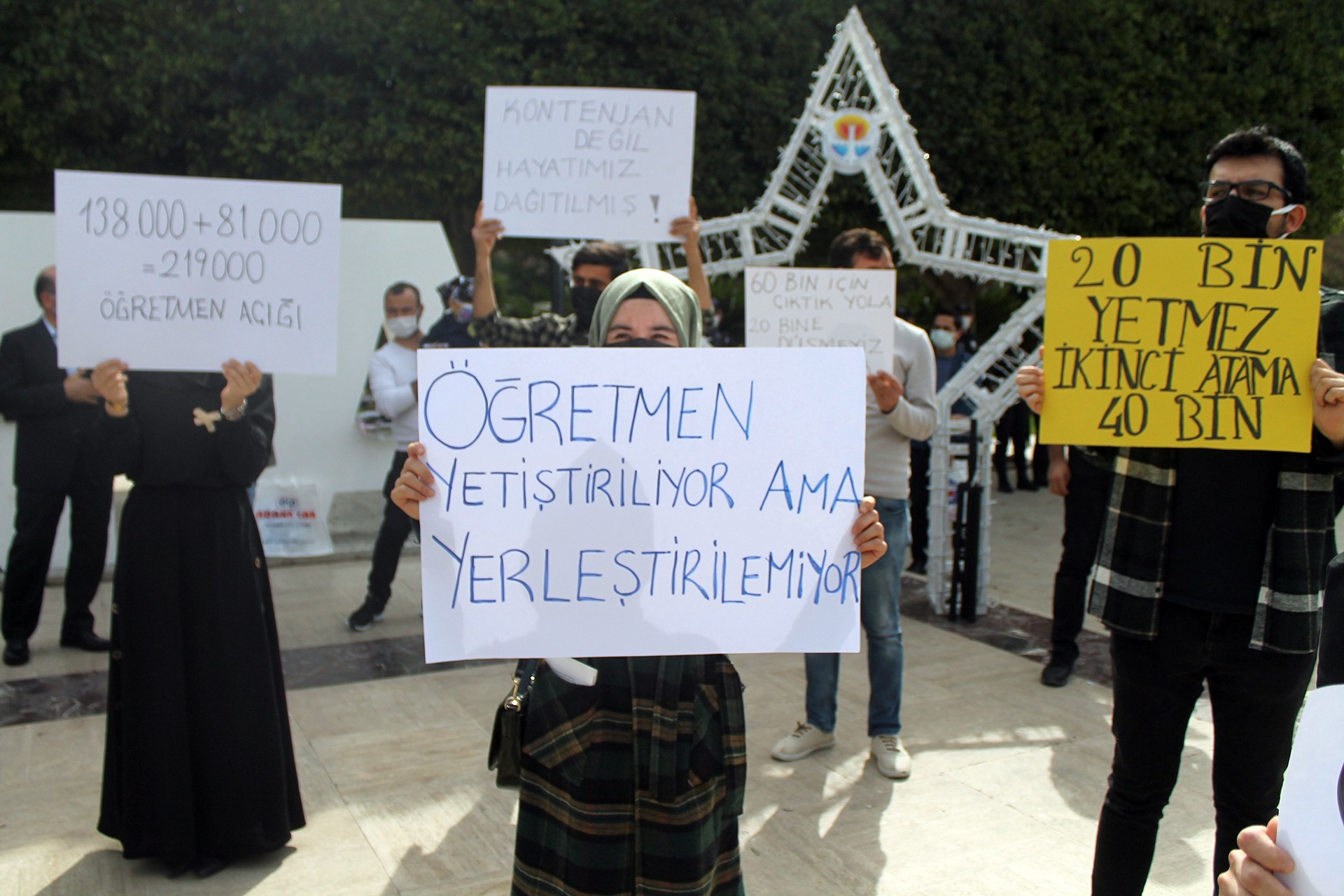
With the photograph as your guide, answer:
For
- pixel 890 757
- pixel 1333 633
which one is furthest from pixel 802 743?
pixel 1333 633

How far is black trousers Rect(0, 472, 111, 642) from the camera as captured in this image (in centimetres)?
532

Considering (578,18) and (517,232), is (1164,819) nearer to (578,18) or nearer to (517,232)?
(517,232)

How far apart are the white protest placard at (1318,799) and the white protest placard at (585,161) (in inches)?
141

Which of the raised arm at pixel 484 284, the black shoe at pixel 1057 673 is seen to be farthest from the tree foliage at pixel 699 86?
the black shoe at pixel 1057 673

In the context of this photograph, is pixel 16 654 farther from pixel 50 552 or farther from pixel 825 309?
pixel 825 309

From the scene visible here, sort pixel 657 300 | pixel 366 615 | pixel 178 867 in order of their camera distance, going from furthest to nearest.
→ 1. pixel 366 615
2. pixel 178 867
3. pixel 657 300

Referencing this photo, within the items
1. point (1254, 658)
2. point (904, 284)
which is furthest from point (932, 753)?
point (904, 284)

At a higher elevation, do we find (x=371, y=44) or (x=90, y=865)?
(x=371, y=44)

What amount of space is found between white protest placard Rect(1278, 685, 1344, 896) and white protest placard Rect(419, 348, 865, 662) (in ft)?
2.89

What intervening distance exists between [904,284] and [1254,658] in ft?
42.9

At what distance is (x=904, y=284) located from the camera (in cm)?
1485

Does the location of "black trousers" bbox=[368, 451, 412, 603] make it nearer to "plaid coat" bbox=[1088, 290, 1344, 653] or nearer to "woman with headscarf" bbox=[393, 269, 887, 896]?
"woman with headscarf" bbox=[393, 269, 887, 896]

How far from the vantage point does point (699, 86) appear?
12430 millimetres

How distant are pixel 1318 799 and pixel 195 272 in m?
2.90
